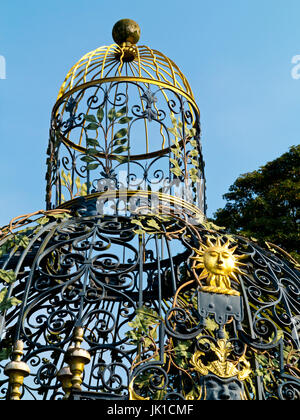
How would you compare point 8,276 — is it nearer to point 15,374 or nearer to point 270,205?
point 15,374

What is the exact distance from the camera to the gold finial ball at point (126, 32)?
9398 mm

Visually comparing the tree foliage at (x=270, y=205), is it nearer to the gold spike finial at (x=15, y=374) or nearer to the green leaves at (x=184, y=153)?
the green leaves at (x=184, y=153)

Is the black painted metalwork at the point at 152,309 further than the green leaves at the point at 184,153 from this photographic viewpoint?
No

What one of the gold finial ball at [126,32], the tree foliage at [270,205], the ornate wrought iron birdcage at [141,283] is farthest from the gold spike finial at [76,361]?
the tree foliage at [270,205]

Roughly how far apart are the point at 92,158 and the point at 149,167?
849mm

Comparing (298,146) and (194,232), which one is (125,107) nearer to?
(194,232)

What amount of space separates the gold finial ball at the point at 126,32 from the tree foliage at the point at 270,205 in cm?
521

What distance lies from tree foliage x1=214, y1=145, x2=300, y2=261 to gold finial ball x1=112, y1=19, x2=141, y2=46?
5.21 meters

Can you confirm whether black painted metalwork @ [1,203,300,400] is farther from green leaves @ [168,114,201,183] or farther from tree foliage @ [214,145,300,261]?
tree foliage @ [214,145,300,261]

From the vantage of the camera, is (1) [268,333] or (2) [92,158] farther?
(2) [92,158]

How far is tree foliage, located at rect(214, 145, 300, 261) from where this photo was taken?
13898mm

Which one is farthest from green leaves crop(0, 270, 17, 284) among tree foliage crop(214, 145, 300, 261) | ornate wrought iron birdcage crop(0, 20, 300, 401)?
tree foliage crop(214, 145, 300, 261)

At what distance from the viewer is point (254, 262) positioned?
752 centimetres
